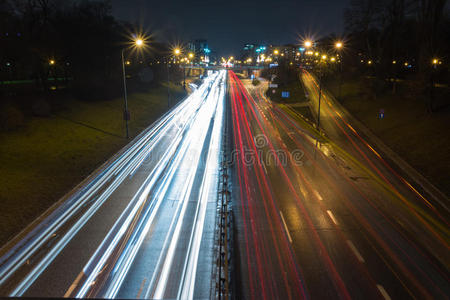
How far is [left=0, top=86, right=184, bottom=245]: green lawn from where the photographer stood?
14719 millimetres

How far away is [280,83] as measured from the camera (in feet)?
235

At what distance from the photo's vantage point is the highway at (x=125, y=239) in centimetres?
967

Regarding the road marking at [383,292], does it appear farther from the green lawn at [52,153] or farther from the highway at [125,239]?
the green lawn at [52,153]

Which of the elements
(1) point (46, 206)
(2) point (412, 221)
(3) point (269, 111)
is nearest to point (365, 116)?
(3) point (269, 111)

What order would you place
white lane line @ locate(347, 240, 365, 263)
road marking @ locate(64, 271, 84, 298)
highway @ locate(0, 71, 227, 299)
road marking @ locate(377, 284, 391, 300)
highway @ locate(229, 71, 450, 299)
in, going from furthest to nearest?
1. white lane line @ locate(347, 240, 365, 263)
2. highway @ locate(229, 71, 450, 299)
3. highway @ locate(0, 71, 227, 299)
4. road marking @ locate(377, 284, 391, 300)
5. road marking @ locate(64, 271, 84, 298)

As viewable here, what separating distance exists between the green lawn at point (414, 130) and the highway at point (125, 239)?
44.1 feet

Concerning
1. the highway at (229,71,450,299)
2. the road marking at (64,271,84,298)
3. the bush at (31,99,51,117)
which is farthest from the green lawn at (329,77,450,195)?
the bush at (31,99,51,117)

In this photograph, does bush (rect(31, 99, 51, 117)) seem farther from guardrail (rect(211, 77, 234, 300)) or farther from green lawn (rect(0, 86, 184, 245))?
guardrail (rect(211, 77, 234, 300))

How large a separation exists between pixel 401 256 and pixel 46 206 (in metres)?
14.7

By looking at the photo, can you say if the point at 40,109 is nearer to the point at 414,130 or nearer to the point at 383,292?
the point at 383,292

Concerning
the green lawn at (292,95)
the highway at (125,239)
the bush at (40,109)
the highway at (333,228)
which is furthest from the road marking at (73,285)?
the green lawn at (292,95)

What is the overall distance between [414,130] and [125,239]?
2492cm

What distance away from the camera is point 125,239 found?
482 inches

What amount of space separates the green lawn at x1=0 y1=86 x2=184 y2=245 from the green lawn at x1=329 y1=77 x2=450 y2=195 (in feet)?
67.1
